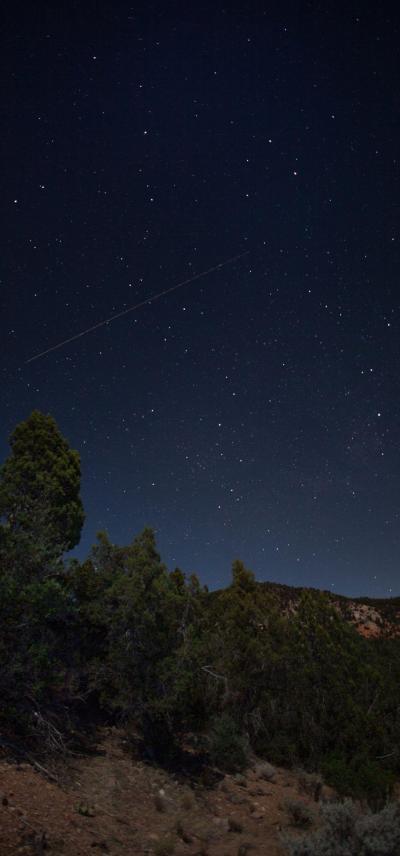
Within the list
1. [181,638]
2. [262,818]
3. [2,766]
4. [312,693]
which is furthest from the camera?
[312,693]

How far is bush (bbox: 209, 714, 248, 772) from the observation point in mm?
13008

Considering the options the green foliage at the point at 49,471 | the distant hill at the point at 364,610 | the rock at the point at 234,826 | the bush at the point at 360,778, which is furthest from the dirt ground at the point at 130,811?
the distant hill at the point at 364,610

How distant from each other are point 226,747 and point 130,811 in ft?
16.7

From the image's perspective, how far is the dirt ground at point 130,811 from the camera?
662 centimetres

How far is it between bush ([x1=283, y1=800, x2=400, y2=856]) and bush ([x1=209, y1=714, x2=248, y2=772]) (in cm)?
613

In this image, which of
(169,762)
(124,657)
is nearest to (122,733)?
(169,762)

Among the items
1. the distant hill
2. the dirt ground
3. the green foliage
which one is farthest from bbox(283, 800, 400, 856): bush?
the distant hill

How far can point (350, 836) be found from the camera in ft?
23.4

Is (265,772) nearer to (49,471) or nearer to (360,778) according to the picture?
(360,778)

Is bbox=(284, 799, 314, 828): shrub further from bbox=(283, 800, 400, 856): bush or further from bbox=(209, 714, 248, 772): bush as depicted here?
bbox=(283, 800, 400, 856): bush

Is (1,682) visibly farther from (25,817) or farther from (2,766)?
(25,817)

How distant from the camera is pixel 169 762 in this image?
12.1 meters

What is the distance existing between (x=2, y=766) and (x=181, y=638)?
19.6ft

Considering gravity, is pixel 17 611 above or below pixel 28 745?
above
